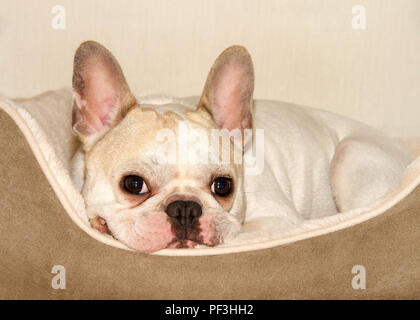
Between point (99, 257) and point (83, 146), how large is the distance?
0.65 m

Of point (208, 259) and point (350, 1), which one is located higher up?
point (350, 1)

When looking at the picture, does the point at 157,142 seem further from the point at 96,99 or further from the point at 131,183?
the point at 96,99

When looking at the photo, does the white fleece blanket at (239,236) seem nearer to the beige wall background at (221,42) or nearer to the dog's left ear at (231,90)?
the dog's left ear at (231,90)

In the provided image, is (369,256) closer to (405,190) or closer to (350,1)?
(405,190)

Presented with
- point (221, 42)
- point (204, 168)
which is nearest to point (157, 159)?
point (204, 168)

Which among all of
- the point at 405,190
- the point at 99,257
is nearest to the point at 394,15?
the point at 405,190

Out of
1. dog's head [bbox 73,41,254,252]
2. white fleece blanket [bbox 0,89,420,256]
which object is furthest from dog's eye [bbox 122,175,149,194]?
white fleece blanket [bbox 0,89,420,256]

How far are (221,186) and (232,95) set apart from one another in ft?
1.38

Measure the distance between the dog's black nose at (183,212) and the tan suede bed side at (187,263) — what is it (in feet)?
0.44

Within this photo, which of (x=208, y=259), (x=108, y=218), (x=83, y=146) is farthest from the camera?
(x=83, y=146)

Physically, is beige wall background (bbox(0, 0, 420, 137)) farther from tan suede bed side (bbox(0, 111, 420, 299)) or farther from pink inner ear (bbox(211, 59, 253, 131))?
tan suede bed side (bbox(0, 111, 420, 299))

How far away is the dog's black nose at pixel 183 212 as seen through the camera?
1958 mm

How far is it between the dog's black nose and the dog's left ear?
0.59 metres

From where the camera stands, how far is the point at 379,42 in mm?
4043
